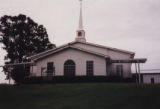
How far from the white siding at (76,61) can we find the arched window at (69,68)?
346 mm

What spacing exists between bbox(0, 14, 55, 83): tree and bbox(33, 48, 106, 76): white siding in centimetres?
1527

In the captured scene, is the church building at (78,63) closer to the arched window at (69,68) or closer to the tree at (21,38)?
the arched window at (69,68)

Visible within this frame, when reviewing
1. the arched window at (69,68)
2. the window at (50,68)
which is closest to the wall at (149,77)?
the arched window at (69,68)

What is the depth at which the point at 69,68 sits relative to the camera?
2409 cm

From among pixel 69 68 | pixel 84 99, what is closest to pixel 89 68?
pixel 69 68

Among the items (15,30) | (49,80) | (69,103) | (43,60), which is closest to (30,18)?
(15,30)

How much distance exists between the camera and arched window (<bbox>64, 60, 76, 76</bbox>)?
2386 centimetres

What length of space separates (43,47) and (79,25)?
11.8 metres

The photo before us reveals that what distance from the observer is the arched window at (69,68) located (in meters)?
23.9

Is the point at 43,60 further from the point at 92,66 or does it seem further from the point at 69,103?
the point at 69,103

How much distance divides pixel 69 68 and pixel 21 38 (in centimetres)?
1896

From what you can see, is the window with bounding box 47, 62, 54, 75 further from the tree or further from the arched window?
the tree

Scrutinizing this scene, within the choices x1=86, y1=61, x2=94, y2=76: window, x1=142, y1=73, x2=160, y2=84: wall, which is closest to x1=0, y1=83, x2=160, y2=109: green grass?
x1=86, y1=61, x2=94, y2=76: window

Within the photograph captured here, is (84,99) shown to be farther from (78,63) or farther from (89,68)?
(78,63)
